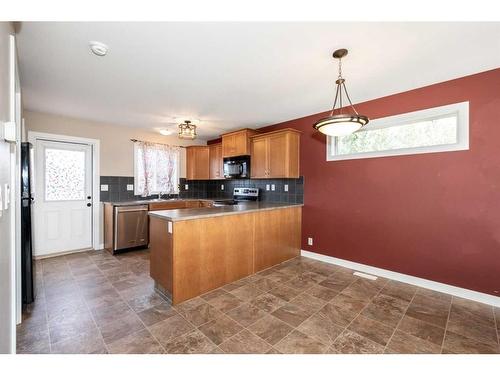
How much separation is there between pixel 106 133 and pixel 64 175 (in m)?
1.09

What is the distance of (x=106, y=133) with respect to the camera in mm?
4406

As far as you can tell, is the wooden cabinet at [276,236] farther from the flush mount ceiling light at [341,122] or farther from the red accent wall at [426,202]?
the flush mount ceiling light at [341,122]

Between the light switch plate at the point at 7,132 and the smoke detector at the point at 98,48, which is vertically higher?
the smoke detector at the point at 98,48

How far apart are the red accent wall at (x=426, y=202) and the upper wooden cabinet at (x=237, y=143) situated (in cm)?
138

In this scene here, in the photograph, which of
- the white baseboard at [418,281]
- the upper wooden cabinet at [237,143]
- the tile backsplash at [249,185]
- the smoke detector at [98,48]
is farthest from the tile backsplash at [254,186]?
the smoke detector at [98,48]

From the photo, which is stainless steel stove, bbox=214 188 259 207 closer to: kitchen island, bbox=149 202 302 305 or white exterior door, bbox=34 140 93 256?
kitchen island, bbox=149 202 302 305

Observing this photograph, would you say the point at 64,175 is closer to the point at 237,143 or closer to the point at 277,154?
the point at 237,143

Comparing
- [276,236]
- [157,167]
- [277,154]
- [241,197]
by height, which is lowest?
[276,236]

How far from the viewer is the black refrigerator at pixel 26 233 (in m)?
2.26

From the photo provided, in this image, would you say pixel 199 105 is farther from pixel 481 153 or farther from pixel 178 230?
pixel 481 153

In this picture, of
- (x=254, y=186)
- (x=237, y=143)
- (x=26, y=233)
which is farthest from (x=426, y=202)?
(x=26, y=233)
